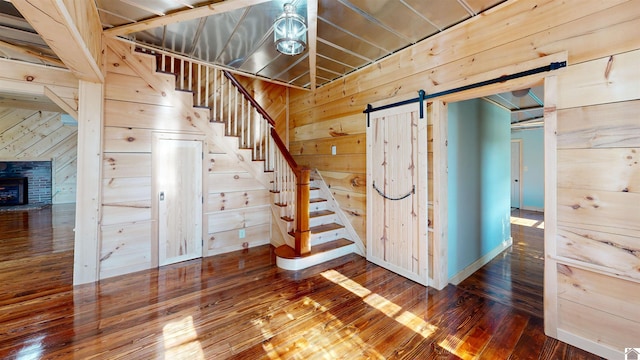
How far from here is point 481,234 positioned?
3246 mm

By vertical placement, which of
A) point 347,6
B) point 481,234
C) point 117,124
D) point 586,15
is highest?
point 347,6

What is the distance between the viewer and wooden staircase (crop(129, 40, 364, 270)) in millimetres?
3154

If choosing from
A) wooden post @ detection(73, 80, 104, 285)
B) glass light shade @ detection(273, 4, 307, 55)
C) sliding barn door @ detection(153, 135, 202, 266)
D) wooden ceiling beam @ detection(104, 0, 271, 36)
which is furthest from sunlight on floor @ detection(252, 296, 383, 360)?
wooden ceiling beam @ detection(104, 0, 271, 36)

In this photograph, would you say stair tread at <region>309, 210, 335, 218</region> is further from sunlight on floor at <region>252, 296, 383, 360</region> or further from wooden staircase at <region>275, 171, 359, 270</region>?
sunlight on floor at <region>252, 296, 383, 360</region>

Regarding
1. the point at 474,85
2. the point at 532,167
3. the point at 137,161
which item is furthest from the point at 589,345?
the point at 532,167

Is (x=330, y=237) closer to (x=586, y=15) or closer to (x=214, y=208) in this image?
(x=214, y=208)

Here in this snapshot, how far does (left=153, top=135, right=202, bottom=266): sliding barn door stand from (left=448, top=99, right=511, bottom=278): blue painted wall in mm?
3205

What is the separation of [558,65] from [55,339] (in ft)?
13.7

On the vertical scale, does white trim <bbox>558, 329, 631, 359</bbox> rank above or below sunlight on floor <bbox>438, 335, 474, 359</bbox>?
above

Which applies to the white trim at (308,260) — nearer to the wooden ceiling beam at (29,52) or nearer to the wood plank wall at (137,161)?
the wood plank wall at (137,161)

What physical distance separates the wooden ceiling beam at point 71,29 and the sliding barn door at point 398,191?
2.73 meters

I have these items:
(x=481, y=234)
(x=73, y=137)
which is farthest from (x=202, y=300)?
(x=73, y=137)

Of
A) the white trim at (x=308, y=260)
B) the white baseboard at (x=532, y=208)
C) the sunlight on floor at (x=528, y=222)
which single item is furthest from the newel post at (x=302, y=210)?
the white baseboard at (x=532, y=208)

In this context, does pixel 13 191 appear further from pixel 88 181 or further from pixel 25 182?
pixel 88 181
